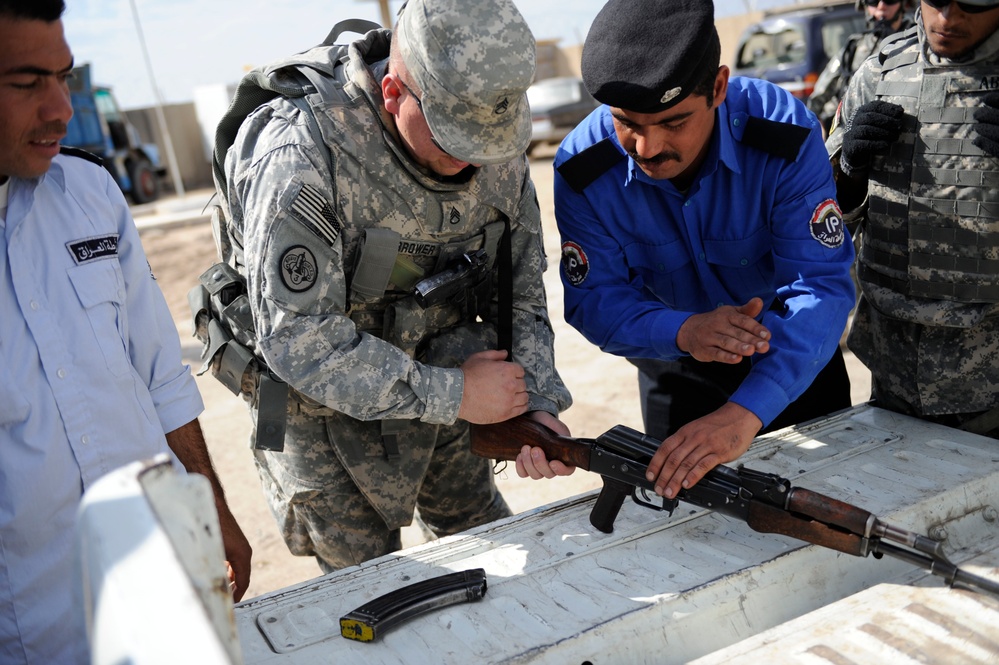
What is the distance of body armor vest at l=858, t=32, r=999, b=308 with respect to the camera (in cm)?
229

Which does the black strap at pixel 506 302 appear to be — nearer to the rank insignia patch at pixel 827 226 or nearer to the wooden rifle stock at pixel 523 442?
the wooden rifle stock at pixel 523 442

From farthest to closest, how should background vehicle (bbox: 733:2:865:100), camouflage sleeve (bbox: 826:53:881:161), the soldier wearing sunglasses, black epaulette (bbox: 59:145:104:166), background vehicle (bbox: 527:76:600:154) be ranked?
background vehicle (bbox: 527:76:600:154) → background vehicle (bbox: 733:2:865:100) → the soldier wearing sunglasses → camouflage sleeve (bbox: 826:53:881:161) → black epaulette (bbox: 59:145:104:166)

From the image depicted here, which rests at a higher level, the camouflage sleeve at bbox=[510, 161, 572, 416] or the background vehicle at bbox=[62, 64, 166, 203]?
the background vehicle at bbox=[62, 64, 166, 203]

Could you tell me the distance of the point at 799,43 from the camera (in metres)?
9.27

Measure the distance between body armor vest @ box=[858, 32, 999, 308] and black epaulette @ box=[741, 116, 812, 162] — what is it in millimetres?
394

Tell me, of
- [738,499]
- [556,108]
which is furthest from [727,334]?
[556,108]

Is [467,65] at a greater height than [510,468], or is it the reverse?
[467,65]

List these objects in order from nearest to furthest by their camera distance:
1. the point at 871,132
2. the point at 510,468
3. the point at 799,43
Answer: the point at 871,132 < the point at 510,468 < the point at 799,43

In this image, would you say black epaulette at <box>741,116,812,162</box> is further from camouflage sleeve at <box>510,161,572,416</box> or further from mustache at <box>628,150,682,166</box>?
camouflage sleeve at <box>510,161,572,416</box>

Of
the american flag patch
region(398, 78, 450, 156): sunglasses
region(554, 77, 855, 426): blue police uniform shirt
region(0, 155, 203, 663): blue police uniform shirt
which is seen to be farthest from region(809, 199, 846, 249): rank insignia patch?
region(0, 155, 203, 663): blue police uniform shirt

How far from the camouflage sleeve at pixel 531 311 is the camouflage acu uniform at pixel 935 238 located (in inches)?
38.2

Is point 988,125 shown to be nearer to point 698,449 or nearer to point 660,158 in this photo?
point 660,158

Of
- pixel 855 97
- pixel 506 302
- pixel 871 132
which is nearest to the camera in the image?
pixel 506 302

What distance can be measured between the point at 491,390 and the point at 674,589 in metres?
0.63
